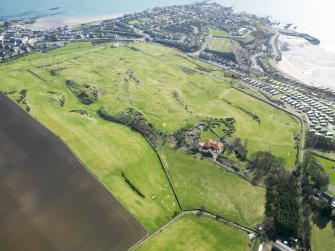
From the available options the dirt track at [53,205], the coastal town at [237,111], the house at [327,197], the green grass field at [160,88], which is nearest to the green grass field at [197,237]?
the coastal town at [237,111]

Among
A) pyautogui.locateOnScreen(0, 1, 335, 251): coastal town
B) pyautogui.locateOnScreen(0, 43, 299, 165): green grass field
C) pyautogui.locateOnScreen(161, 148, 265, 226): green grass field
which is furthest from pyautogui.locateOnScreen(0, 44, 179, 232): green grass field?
pyautogui.locateOnScreen(0, 43, 299, 165): green grass field

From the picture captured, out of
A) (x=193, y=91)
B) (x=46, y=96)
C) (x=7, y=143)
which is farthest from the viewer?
(x=193, y=91)

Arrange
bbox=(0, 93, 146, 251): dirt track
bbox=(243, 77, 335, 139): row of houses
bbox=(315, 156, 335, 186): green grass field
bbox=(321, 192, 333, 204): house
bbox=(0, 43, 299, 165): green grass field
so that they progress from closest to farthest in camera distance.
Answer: bbox=(0, 93, 146, 251): dirt track < bbox=(321, 192, 333, 204): house < bbox=(315, 156, 335, 186): green grass field < bbox=(0, 43, 299, 165): green grass field < bbox=(243, 77, 335, 139): row of houses

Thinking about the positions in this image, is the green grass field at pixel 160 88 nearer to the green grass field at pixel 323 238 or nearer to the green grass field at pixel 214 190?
the green grass field at pixel 214 190

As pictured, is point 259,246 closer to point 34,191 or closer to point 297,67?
point 34,191

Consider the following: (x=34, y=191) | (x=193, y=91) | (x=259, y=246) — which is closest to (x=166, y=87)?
(x=193, y=91)

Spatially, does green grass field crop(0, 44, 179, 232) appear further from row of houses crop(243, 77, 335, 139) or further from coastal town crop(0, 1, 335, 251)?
row of houses crop(243, 77, 335, 139)
